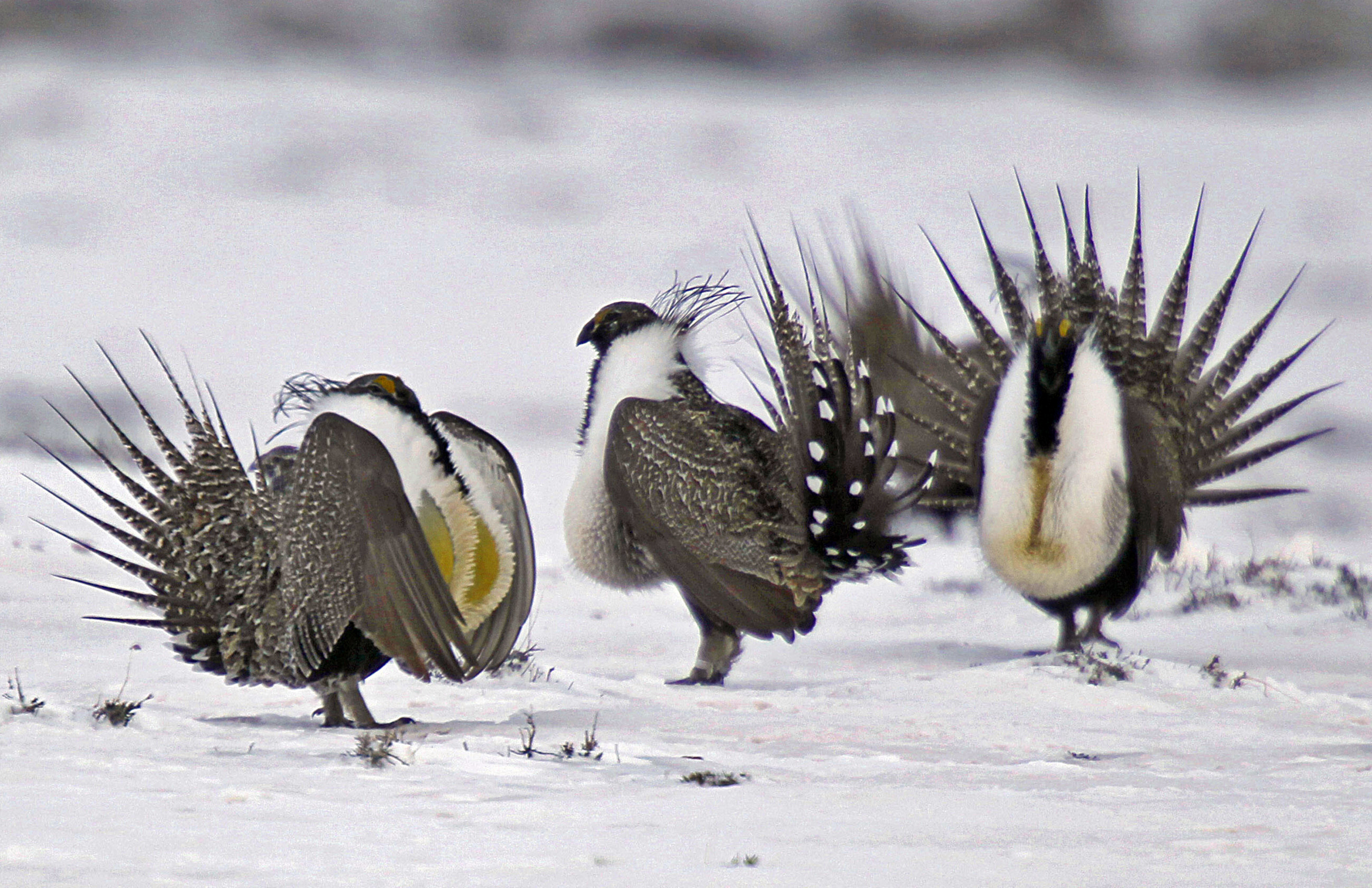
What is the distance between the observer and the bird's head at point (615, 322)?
4.19 m

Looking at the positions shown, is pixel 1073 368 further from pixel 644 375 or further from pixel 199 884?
pixel 199 884

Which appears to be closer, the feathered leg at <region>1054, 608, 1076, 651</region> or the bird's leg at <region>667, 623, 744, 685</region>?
the bird's leg at <region>667, 623, 744, 685</region>

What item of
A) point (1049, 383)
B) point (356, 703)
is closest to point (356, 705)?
point (356, 703)

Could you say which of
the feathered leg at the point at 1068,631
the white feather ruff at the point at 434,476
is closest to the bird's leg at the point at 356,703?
the white feather ruff at the point at 434,476

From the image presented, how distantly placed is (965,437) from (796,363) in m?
1.07

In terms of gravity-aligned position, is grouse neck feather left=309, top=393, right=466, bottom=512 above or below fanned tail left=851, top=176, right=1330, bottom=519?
below

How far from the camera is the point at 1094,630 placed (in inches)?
181

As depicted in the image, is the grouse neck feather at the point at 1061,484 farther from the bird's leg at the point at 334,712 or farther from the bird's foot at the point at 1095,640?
the bird's leg at the point at 334,712

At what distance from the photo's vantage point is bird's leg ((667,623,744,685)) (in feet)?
13.2

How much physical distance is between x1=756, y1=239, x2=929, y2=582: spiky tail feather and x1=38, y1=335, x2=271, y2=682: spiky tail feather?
1.40 m

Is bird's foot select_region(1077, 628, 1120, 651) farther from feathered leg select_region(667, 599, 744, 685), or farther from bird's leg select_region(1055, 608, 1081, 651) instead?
feathered leg select_region(667, 599, 744, 685)

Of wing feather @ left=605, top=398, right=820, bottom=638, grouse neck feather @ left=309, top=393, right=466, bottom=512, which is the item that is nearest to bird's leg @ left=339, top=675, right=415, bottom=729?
grouse neck feather @ left=309, top=393, right=466, bottom=512

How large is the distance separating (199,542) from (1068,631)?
2640 millimetres

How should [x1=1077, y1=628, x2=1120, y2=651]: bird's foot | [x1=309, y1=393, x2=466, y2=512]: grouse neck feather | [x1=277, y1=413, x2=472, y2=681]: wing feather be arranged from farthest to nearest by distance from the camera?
1. [x1=1077, y1=628, x2=1120, y2=651]: bird's foot
2. [x1=309, y1=393, x2=466, y2=512]: grouse neck feather
3. [x1=277, y1=413, x2=472, y2=681]: wing feather
